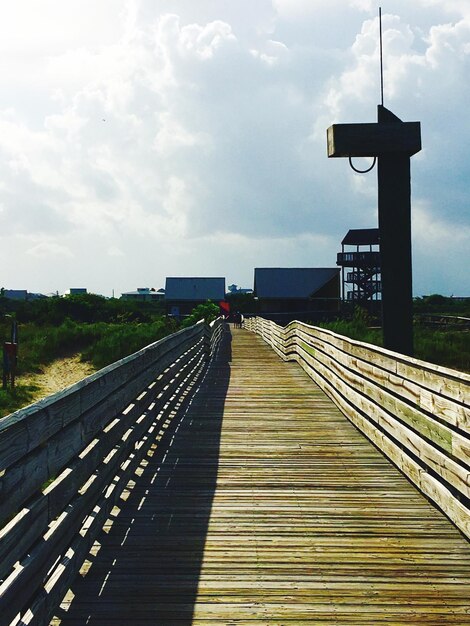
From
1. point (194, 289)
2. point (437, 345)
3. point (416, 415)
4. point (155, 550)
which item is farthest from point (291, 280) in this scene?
point (155, 550)

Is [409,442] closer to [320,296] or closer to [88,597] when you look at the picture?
[88,597]

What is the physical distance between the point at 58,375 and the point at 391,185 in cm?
2553

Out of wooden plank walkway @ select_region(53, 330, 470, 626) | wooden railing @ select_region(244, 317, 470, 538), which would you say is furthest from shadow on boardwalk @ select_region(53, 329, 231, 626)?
wooden railing @ select_region(244, 317, 470, 538)

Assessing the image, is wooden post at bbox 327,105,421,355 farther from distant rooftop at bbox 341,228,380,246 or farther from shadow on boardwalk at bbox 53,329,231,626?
distant rooftop at bbox 341,228,380,246

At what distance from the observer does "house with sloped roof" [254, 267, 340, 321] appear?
61844 millimetres

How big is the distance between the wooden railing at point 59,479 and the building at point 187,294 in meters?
64.2

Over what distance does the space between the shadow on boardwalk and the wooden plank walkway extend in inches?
0.4

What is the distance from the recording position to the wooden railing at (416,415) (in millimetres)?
4328

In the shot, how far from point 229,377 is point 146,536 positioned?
372 inches

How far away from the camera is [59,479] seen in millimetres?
3418

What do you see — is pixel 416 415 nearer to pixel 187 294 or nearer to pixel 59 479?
pixel 59 479

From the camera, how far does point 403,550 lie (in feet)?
13.4

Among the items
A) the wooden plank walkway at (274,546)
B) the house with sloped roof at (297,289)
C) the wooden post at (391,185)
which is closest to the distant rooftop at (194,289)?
the house with sloped roof at (297,289)

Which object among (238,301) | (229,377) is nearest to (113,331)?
(229,377)
